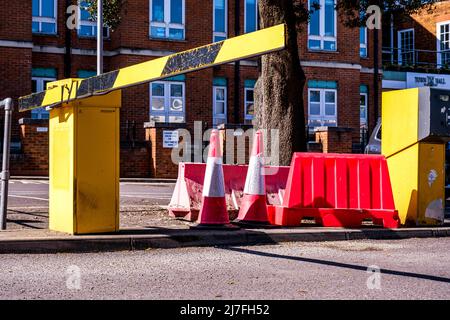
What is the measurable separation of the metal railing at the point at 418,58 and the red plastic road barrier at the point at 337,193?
25570 millimetres

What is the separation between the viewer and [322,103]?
2978cm

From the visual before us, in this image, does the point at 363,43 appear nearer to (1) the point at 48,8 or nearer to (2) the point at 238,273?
(1) the point at 48,8

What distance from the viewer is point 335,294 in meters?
5.23

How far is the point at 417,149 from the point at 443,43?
28854mm

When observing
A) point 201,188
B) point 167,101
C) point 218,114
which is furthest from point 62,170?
point 218,114

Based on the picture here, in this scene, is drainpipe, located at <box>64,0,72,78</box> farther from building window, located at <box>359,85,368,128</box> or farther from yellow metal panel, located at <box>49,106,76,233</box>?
yellow metal panel, located at <box>49,106,76,233</box>

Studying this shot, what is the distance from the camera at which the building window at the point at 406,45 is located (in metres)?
37.1

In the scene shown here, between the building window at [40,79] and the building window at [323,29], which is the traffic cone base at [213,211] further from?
the building window at [323,29]

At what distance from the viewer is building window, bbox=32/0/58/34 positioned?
84.0ft

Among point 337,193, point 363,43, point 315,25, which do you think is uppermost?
point 315,25

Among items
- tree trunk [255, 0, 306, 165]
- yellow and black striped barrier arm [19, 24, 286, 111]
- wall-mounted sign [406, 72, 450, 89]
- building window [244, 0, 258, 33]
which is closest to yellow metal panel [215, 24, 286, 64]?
yellow and black striped barrier arm [19, 24, 286, 111]

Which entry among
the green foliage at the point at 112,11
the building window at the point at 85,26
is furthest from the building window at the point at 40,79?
the green foliage at the point at 112,11

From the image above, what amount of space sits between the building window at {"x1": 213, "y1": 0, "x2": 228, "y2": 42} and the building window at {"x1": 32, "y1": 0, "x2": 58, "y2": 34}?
19.9 ft

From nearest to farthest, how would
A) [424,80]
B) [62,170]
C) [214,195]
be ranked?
[62,170] → [214,195] → [424,80]
